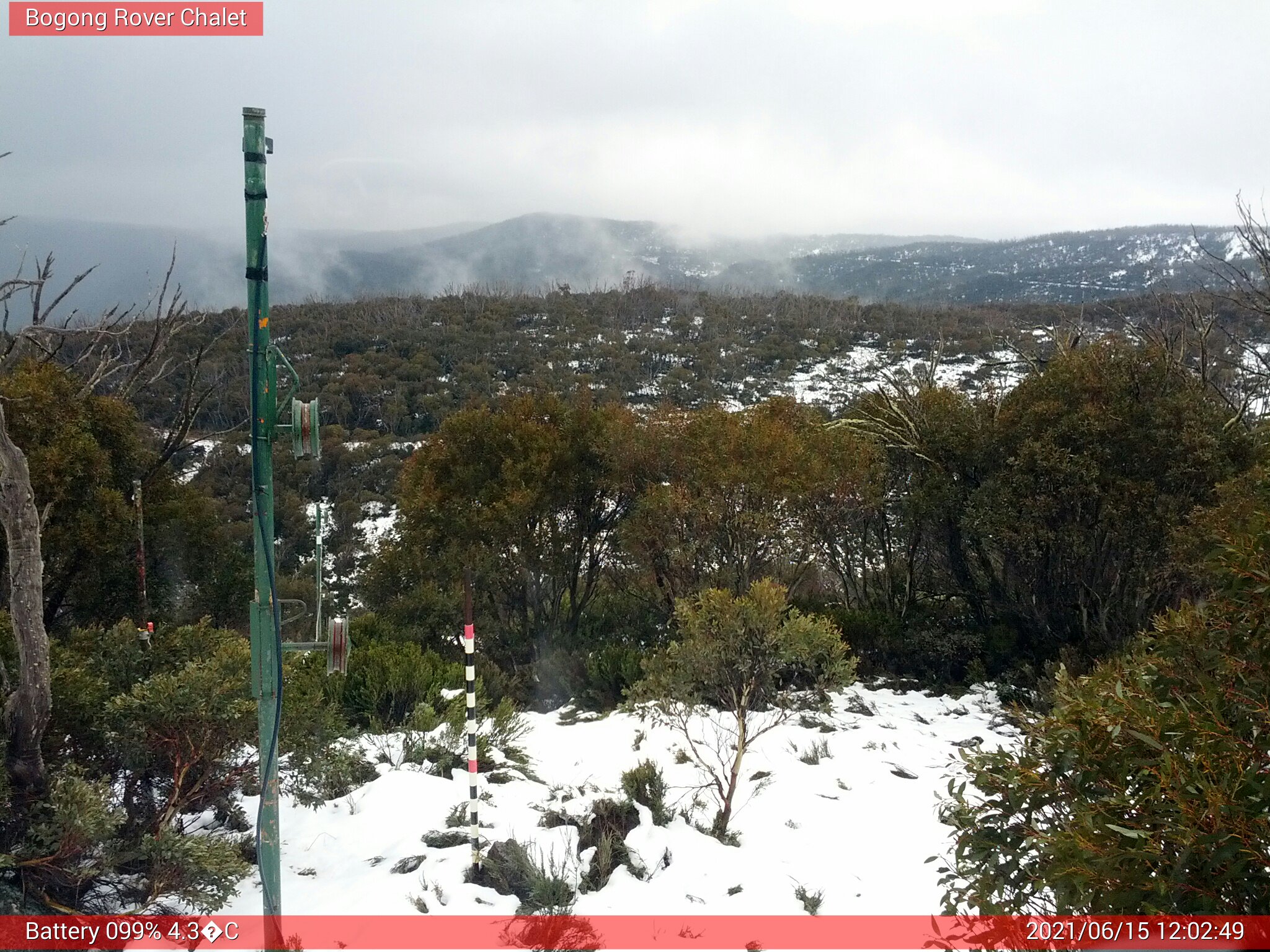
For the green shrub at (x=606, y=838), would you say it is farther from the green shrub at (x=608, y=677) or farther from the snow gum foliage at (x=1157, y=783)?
the green shrub at (x=608, y=677)

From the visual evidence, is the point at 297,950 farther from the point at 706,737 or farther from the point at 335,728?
the point at 706,737

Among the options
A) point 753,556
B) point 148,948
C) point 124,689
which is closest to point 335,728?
point 124,689

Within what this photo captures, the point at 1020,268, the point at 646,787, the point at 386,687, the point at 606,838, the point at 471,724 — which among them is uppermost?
the point at 1020,268

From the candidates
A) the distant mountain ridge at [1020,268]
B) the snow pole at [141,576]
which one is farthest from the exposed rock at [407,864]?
the distant mountain ridge at [1020,268]

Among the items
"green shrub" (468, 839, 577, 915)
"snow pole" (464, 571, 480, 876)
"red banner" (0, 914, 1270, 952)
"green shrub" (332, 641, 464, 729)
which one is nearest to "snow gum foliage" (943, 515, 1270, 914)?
"red banner" (0, 914, 1270, 952)

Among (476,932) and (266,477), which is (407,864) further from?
(266,477)

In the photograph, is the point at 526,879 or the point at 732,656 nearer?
the point at 526,879

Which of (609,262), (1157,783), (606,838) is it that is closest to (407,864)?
(606,838)

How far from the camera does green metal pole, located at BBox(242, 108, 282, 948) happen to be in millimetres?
2807

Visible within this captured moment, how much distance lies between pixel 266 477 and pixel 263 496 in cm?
8

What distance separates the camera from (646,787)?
5.37 m

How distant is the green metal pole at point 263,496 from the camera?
2.81 m

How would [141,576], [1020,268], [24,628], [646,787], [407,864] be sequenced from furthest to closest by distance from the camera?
[1020,268] < [141,576] < [646,787] < [407,864] < [24,628]

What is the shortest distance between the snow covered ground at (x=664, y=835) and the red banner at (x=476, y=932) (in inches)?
3.7
